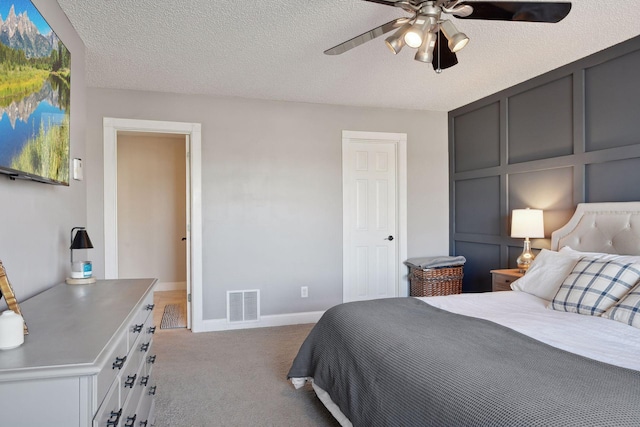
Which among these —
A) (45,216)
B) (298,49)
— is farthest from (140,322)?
(298,49)

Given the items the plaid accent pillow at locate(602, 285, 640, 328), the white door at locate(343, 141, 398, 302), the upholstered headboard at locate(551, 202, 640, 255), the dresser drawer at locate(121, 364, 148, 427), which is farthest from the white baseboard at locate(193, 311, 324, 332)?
the plaid accent pillow at locate(602, 285, 640, 328)

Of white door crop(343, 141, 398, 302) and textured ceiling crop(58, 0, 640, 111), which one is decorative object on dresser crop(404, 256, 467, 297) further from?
textured ceiling crop(58, 0, 640, 111)

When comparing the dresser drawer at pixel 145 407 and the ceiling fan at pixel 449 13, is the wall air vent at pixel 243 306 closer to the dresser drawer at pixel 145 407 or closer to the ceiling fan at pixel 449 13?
the dresser drawer at pixel 145 407

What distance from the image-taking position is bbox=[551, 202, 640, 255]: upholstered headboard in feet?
8.84

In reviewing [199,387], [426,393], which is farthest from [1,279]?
[199,387]

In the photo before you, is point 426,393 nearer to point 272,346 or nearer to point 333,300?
point 272,346

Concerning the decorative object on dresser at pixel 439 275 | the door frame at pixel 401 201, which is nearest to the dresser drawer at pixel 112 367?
the decorative object on dresser at pixel 439 275

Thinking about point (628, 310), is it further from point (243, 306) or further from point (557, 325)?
point (243, 306)

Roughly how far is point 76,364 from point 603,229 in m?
3.27

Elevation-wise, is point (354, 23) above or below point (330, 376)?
above

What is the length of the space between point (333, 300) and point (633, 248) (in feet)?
8.87

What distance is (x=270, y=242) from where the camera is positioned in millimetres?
4215

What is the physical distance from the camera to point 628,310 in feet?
6.48

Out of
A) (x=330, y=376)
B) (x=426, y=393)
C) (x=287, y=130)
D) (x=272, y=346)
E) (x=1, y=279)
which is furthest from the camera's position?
(x=287, y=130)
